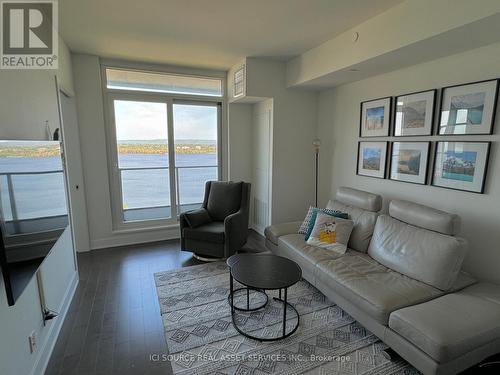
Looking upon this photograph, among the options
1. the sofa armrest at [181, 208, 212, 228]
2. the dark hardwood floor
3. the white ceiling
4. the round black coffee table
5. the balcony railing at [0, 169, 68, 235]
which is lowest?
the dark hardwood floor

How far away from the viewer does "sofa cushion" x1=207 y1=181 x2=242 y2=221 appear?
3.79m

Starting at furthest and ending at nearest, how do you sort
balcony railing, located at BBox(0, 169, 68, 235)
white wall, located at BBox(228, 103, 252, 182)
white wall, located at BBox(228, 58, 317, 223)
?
white wall, located at BBox(228, 103, 252, 182) < white wall, located at BBox(228, 58, 317, 223) < balcony railing, located at BBox(0, 169, 68, 235)

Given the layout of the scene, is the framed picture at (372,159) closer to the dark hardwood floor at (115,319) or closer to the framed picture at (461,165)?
the framed picture at (461,165)

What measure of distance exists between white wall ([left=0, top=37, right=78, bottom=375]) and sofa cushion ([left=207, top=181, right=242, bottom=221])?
178cm

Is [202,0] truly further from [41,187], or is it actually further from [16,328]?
[16,328]

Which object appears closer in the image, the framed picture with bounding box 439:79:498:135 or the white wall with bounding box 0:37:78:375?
the white wall with bounding box 0:37:78:375

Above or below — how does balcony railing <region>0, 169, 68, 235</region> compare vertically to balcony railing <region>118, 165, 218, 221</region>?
above

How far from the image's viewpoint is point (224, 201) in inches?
151

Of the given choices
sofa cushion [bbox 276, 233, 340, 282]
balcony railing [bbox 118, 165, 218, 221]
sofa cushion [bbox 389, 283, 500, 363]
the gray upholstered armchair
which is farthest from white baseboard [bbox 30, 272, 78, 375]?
sofa cushion [bbox 389, 283, 500, 363]

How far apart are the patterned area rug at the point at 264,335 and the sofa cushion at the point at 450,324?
371 mm

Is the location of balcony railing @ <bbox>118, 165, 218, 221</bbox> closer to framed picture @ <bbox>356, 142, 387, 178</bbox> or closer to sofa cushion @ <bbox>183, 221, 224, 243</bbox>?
sofa cushion @ <bbox>183, 221, 224, 243</bbox>

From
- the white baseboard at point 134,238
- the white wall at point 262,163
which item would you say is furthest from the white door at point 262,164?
the white baseboard at point 134,238

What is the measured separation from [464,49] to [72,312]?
13.4 ft

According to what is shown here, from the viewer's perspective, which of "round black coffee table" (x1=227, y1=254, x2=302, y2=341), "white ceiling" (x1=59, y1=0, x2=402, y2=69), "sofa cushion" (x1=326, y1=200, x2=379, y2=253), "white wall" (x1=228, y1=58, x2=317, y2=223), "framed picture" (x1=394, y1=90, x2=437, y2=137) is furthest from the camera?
"white wall" (x1=228, y1=58, x2=317, y2=223)
